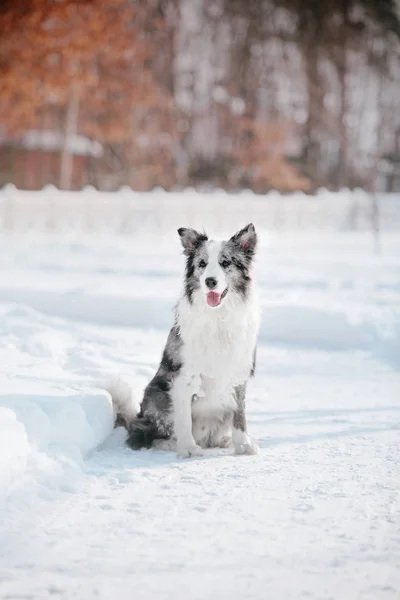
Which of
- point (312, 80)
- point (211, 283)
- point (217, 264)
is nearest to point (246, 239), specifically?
point (217, 264)

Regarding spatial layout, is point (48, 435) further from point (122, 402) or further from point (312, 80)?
point (312, 80)

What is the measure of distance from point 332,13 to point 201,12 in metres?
6.47

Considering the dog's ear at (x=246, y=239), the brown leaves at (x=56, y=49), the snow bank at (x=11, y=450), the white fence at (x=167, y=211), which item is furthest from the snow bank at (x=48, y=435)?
the brown leaves at (x=56, y=49)

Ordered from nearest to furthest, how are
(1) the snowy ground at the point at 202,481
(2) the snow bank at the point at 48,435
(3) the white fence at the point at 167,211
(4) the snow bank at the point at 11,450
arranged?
1. (1) the snowy ground at the point at 202,481
2. (4) the snow bank at the point at 11,450
3. (2) the snow bank at the point at 48,435
4. (3) the white fence at the point at 167,211

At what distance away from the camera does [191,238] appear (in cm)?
560

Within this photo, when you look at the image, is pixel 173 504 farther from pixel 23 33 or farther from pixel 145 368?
pixel 23 33

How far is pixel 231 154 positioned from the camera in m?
38.9

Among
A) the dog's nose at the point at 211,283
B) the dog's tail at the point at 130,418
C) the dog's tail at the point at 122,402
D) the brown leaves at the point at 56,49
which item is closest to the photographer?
the dog's nose at the point at 211,283

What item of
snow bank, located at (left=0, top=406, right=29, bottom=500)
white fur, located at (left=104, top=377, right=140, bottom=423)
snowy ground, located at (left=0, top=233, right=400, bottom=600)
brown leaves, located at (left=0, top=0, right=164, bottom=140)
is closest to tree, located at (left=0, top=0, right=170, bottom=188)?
brown leaves, located at (left=0, top=0, right=164, bottom=140)

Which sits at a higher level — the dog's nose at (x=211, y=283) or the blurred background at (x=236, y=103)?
the blurred background at (x=236, y=103)

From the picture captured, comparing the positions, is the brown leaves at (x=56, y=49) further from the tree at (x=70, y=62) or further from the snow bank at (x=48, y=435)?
the snow bank at (x=48, y=435)

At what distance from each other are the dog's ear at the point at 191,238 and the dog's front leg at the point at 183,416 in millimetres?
885

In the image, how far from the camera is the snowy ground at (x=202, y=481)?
11.2 ft

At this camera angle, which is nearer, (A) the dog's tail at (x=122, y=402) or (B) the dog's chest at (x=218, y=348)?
(B) the dog's chest at (x=218, y=348)
